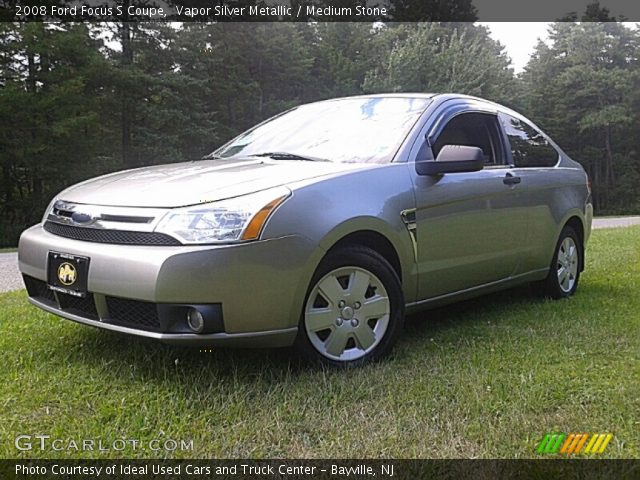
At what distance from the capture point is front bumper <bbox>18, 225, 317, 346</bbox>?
2.69 m

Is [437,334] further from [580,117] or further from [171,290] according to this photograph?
[580,117]

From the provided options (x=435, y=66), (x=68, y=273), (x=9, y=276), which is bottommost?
(x=9, y=276)

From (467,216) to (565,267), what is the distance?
64.2 inches

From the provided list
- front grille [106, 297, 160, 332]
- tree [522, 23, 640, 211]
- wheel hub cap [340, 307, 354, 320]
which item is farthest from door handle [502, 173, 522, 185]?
tree [522, 23, 640, 211]

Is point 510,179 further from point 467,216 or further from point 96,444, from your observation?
point 96,444

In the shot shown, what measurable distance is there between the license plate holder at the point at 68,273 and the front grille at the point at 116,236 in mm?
109

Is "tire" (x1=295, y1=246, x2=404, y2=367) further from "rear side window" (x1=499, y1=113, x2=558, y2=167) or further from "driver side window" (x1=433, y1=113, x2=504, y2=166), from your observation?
"rear side window" (x1=499, y1=113, x2=558, y2=167)

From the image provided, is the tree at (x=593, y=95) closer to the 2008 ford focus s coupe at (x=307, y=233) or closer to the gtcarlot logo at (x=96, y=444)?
the 2008 ford focus s coupe at (x=307, y=233)

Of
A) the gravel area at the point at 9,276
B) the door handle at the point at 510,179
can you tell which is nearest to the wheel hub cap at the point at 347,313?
the door handle at the point at 510,179

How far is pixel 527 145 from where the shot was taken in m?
4.73

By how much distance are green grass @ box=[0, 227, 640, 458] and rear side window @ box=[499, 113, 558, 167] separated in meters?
1.28

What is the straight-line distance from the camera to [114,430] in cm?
246

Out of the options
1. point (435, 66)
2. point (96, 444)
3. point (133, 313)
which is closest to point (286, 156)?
point (133, 313)

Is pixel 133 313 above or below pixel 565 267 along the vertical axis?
above
